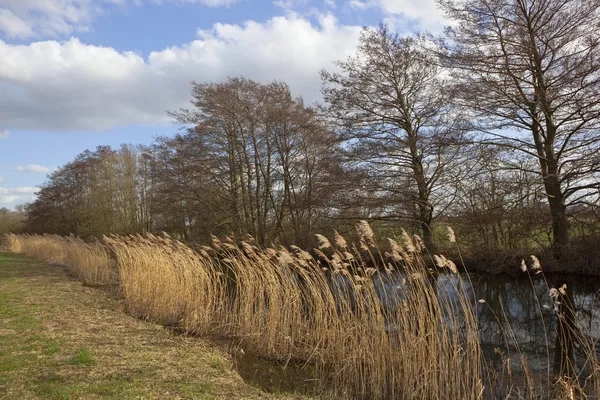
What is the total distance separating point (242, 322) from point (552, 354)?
4442 millimetres

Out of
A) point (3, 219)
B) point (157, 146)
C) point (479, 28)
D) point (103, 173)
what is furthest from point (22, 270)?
point (3, 219)

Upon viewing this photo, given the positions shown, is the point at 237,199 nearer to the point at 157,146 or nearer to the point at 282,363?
the point at 157,146

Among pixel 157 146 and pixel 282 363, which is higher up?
pixel 157 146

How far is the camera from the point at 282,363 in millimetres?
5195

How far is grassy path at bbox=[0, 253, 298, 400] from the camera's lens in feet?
11.7

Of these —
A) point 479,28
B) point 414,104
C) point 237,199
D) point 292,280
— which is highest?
point 479,28

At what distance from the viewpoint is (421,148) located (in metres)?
14.6

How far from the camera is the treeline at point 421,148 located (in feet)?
37.7

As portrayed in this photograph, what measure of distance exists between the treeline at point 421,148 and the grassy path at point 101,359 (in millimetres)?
10460

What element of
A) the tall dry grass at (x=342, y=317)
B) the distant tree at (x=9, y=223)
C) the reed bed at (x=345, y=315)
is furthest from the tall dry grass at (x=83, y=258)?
the distant tree at (x=9, y=223)

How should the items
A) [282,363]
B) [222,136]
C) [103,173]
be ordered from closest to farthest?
[282,363], [222,136], [103,173]

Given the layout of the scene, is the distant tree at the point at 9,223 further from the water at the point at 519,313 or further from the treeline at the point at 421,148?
the water at the point at 519,313

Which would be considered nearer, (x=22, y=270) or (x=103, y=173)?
(x=22, y=270)

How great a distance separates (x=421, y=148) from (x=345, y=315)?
11010 millimetres
